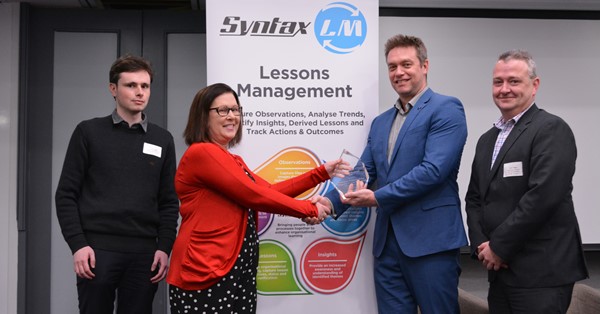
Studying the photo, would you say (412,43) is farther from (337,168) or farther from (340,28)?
(337,168)

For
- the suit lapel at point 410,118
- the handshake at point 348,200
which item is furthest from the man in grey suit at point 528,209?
the handshake at point 348,200

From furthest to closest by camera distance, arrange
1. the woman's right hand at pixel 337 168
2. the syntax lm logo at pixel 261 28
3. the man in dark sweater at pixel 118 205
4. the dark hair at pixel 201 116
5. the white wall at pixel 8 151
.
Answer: the white wall at pixel 8 151 → the syntax lm logo at pixel 261 28 → the woman's right hand at pixel 337 168 → the man in dark sweater at pixel 118 205 → the dark hair at pixel 201 116

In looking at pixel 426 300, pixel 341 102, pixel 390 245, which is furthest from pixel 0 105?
pixel 426 300

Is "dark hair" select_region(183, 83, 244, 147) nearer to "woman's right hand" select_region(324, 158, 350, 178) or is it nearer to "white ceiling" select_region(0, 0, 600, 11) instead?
"woman's right hand" select_region(324, 158, 350, 178)

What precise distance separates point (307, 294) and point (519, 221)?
1217mm

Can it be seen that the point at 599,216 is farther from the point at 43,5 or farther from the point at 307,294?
the point at 43,5

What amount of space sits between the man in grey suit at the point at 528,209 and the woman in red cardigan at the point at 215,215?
0.82 metres

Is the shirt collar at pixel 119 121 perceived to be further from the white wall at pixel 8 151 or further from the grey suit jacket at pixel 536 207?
the white wall at pixel 8 151

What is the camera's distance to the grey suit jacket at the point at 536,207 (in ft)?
6.83

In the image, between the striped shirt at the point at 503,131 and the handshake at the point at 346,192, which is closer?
the striped shirt at the point at 503,131

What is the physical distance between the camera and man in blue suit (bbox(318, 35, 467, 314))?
2.45 m

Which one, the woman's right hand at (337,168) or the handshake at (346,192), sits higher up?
the woman's right hand at (337,168)

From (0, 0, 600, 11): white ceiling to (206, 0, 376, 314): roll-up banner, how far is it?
1.05 m

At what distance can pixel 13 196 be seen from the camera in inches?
148
